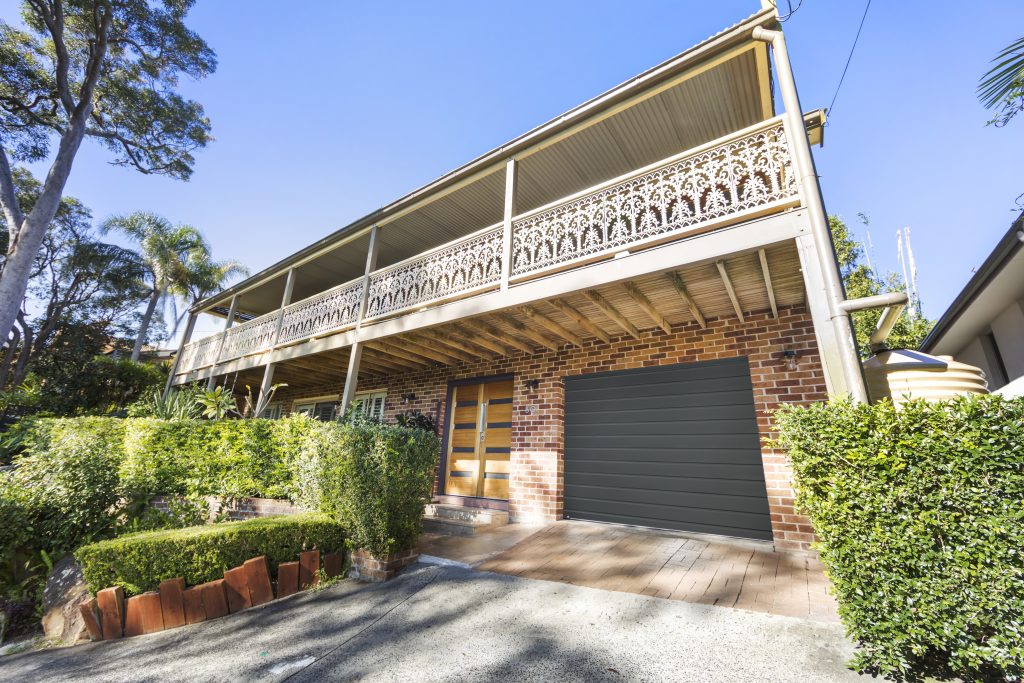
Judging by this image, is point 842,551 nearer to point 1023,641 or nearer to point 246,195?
point 1023,641

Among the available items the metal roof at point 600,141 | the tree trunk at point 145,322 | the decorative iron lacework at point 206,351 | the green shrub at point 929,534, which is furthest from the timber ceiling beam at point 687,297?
the tree trunk at point 145,322

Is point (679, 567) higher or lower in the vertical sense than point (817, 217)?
lower

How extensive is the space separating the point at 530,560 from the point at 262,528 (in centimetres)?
266

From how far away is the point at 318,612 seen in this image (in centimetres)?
347

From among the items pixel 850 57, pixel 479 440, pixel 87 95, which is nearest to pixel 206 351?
pixel 87 95

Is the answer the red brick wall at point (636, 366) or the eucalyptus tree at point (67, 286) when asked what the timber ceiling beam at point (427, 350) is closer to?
the red brick wall at point (636, 366)

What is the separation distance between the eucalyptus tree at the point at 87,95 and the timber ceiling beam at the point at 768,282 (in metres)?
15.5

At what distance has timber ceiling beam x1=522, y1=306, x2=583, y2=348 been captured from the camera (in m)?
5.44

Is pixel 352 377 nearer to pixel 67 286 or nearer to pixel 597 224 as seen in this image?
pixel 597 224

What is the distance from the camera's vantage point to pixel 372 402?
31.6 ft

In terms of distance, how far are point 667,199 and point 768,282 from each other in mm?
1399

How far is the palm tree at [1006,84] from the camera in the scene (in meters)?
2.99

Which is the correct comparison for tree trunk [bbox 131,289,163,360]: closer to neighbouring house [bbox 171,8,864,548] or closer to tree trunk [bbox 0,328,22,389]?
tree trunk [bbox 0,328,22,389]

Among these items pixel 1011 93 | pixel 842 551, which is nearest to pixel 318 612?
pixel 842 551
